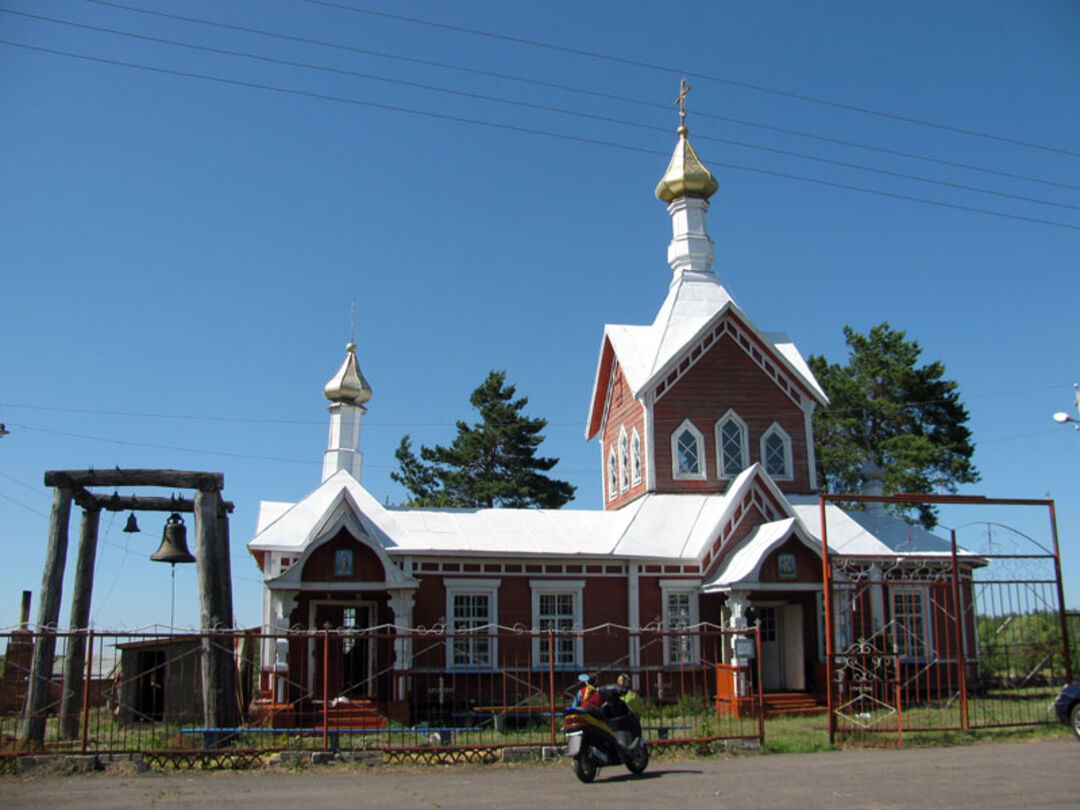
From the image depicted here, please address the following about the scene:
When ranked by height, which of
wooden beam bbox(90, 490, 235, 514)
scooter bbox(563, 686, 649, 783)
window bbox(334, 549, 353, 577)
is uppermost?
wooden beam bbox(90, 490, 235, 514)

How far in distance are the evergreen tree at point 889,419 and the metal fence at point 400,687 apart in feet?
68.7

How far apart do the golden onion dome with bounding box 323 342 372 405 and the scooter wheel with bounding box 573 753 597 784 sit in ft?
58.6

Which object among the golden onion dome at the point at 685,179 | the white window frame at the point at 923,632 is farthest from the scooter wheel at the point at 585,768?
the golden onion dome at the point at 685,179

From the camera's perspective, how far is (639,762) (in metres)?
12.9

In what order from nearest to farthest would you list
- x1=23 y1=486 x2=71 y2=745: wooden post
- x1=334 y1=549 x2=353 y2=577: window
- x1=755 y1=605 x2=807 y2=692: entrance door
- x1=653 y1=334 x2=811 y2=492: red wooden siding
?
x1=23 y1=486 x2=71 y2=745: wooden post < x1=334 y1=549 x2=353 y2=577: window < x1=755 y1=605 x2=807 y2=692: entrance door < x1=653 y1=334 x2=811 y2=492: red wooden siding

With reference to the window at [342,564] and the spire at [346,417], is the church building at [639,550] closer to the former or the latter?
the window at [342,564]

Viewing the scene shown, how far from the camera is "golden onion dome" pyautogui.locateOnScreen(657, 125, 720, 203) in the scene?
29438 mm

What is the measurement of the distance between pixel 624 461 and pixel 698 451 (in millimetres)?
2781

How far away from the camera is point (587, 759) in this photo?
12.6m

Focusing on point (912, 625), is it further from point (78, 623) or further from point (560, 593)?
point (78, 623)

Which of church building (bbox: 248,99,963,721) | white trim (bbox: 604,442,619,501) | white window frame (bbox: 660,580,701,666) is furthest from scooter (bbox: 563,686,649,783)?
white trim (bbox: 604,442,619,501)

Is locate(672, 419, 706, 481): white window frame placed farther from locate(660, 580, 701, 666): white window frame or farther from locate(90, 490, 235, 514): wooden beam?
locate(90, 490, 235, 514): wooden beam

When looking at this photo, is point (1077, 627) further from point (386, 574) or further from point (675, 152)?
point (675, 152)

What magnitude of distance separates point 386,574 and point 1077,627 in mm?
13249
